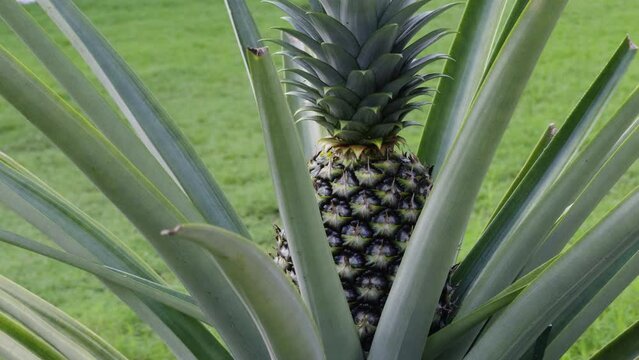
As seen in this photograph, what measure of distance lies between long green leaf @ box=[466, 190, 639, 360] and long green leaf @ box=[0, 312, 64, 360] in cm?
37

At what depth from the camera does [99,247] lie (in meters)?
0.86

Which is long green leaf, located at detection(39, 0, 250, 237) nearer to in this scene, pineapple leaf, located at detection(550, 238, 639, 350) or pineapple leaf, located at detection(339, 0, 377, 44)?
pineapple leaf, located at detection(339, 0, 377, 44)

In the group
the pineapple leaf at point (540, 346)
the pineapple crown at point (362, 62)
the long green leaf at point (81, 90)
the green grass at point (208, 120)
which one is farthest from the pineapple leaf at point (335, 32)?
the green grass at point (208, 120)

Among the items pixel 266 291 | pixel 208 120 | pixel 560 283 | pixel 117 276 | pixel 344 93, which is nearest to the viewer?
pixel 266 291

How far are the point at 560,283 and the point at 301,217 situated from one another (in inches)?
8.5

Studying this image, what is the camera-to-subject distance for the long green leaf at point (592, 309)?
0.74 m

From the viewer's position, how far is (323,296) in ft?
2.23

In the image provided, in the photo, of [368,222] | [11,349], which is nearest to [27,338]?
[11,349]

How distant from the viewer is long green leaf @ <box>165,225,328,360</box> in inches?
19.2

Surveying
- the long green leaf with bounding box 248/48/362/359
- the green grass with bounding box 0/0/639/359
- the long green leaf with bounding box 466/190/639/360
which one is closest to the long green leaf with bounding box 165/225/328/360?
the long green leaf with bounding box 248/48/362/359

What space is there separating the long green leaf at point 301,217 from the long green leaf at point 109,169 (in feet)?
0.24

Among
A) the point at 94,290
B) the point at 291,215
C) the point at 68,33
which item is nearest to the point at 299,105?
the point at 68,33

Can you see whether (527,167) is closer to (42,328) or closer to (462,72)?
(462,72)

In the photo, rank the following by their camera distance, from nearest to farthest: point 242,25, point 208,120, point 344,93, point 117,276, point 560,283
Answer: point 560,283 → point 117,276 → point 344,93 → point 242,25 → point 208,120
